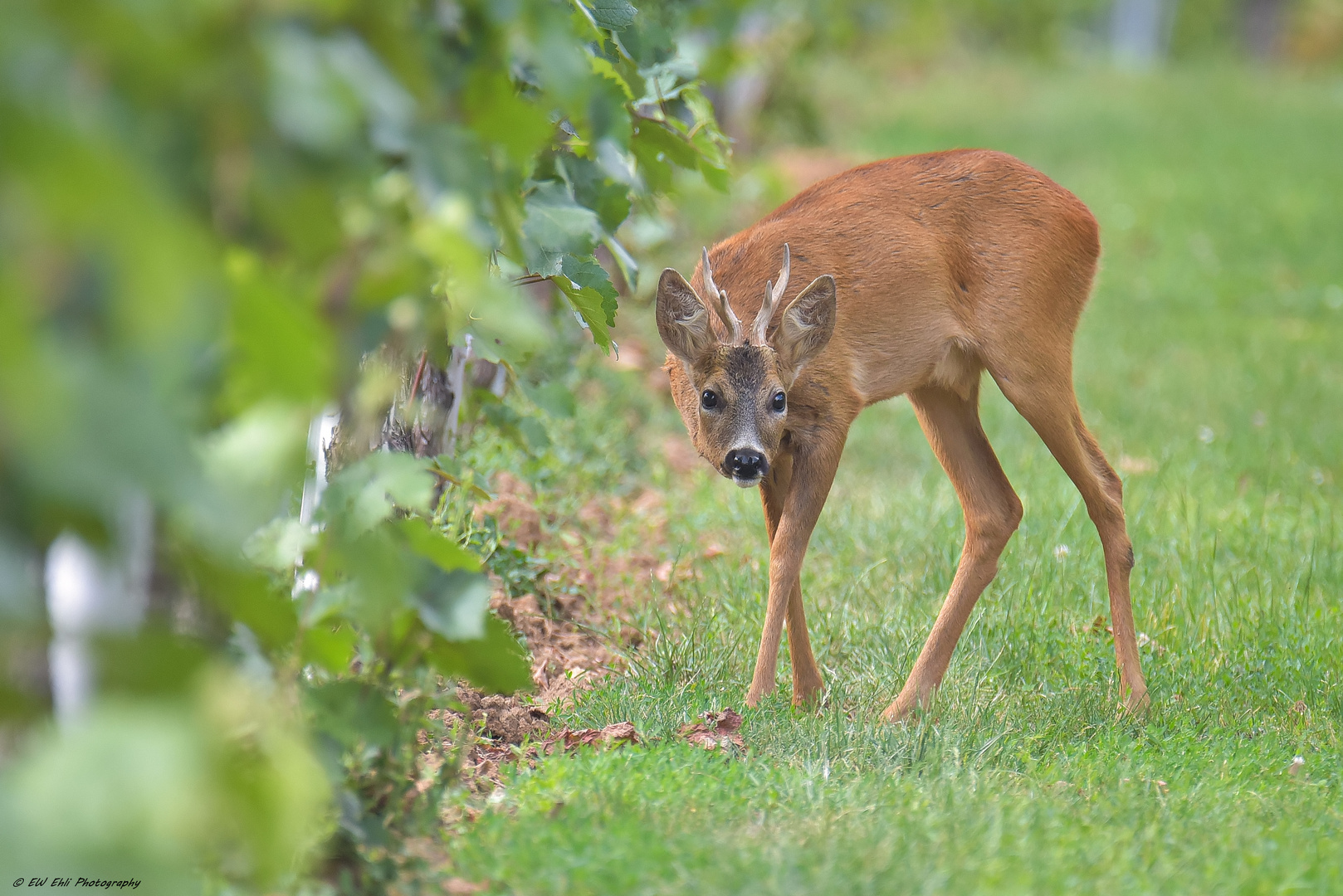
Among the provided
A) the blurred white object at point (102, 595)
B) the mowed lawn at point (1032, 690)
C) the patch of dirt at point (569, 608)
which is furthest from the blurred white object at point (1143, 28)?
the blurred white object at point (102, 595)

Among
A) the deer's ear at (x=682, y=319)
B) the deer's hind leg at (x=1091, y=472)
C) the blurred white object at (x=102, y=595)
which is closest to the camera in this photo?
the blurred white object at (x=102, y=595)

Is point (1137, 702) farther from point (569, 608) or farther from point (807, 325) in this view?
point (569, 608)

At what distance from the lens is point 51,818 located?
60.0 inches

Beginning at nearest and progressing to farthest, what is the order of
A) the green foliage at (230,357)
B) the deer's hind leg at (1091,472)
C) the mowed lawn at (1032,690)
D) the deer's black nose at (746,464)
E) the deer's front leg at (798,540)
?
the green foliage at (230,357), the mowed lawn at (1032,690), the deer's black nose at (746,464), the deer's front leg at (798,540), the deer's hind leg at (1091,472)

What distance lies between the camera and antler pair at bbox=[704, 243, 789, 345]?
13.4 ft

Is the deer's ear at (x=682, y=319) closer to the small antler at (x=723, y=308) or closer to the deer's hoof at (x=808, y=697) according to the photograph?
the small antler at (x=723, y=308)

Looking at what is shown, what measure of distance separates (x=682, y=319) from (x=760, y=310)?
236 mm

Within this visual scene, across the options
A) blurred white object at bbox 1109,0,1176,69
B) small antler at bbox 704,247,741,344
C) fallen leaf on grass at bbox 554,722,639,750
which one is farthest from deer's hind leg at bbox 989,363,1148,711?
blurred white object at bbox 1109,0,1176,69

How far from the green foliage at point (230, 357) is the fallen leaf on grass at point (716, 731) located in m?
1.19

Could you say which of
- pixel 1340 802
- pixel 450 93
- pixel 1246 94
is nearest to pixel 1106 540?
pixel 1340 802

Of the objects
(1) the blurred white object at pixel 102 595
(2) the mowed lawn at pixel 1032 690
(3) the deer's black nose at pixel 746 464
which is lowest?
(2) the mowed lawn at pixel 1032 690

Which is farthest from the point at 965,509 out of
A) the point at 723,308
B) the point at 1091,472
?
the point at 723,308

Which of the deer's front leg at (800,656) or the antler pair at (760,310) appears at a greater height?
the antler pair at (760,310)

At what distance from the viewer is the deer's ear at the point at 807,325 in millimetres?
4113
